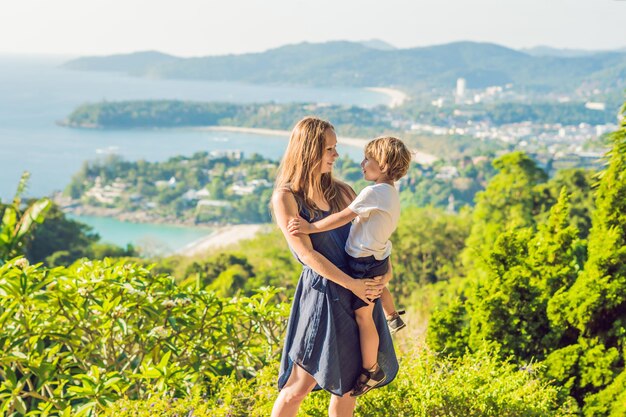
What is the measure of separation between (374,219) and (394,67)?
122m

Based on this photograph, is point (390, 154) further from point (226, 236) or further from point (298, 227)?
point (226, 236)

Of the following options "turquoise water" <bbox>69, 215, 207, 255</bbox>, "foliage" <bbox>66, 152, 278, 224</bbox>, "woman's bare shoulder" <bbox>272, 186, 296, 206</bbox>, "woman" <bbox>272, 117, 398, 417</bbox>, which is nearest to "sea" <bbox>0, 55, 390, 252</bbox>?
"turquoise water" <bbox>69, 215, 207, 255</bbox>

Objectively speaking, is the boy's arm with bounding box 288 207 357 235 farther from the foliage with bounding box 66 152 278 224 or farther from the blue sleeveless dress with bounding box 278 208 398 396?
the foliage with bounding box 66 152 278 224

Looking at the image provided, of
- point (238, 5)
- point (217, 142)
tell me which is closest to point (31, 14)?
point (238, 5)

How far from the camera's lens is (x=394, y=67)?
121 m

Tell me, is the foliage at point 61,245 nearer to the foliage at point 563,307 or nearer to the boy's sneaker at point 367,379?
the foliage at point 563,307

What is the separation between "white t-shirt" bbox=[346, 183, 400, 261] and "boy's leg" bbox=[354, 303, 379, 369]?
0.16m

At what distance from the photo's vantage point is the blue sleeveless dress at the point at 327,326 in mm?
1953

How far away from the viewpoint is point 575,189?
13.8m

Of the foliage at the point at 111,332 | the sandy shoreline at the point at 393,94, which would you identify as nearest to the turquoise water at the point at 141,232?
the foliage at the point at 111,332

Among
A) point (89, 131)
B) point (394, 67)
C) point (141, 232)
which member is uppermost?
point (394, 67)

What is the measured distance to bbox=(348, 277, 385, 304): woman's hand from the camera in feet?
6.23

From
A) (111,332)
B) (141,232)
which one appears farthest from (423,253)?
(141,232)

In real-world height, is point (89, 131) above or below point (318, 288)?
below
